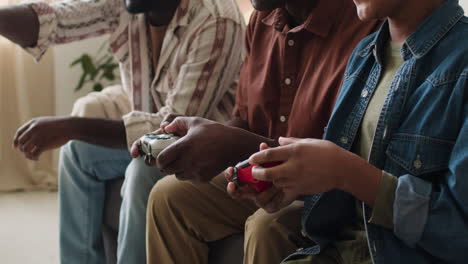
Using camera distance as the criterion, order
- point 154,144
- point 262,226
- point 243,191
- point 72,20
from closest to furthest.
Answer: point 243,191
point 262,226
point 154,144
point 72,20

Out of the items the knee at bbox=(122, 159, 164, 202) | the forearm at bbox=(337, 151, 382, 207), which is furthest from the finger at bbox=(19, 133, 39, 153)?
the forearm at bbox=(337, 151, 382, 207)

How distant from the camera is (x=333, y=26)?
125cm

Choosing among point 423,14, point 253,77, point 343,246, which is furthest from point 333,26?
point 343,246

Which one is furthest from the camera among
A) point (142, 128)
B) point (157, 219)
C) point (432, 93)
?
point (142, 128)

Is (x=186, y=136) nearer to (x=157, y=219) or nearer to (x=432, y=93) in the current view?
(x=157, y=219)

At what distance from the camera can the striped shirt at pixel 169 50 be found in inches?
63.3

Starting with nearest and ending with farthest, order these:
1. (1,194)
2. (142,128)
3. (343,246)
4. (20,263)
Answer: (343,246), (142,128), (20,263), (1,194)

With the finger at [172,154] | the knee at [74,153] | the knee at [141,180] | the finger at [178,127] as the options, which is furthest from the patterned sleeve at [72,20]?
the finger at [172,154]

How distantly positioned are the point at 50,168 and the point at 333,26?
2361 mm

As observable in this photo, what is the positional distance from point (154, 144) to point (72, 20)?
799 millimetres

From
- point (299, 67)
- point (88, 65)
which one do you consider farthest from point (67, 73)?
point (299, 67)

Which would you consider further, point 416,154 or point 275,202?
point 275,202

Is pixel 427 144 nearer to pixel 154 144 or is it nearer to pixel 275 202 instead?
pixel 275 202

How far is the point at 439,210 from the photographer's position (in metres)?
0.82
